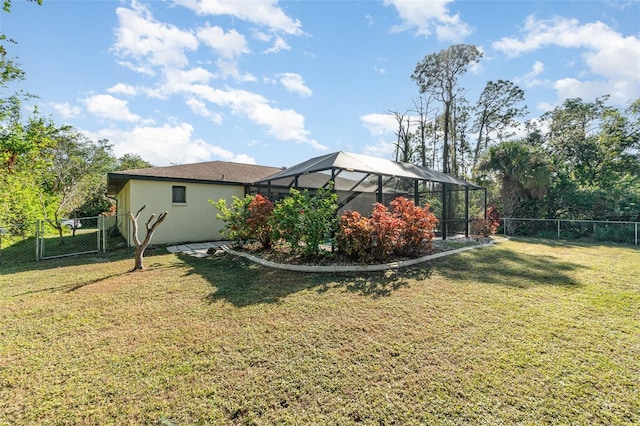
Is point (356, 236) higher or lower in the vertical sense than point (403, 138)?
lower

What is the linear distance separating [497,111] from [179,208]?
26584 mm

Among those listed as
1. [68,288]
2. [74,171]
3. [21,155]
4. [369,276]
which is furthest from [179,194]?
[74,171]

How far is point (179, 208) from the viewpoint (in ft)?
34.4

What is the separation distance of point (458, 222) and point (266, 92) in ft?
33.0

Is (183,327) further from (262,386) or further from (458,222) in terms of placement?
(458,222)

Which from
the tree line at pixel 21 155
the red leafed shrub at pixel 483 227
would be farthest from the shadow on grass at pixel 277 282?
the tree line at pixel 21 155

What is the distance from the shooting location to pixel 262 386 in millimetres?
2391

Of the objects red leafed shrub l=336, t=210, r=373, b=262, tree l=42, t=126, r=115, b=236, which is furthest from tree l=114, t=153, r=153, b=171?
red leafed shrub l=336, t=210, r=373, b=262

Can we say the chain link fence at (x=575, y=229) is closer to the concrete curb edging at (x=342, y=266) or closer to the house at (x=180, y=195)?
the concrete curb edging at (x=342, y=266)

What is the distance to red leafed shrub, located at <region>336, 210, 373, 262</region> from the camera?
6.15 m

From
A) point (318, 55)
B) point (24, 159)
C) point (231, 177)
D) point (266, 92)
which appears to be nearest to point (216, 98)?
point (266, 92)

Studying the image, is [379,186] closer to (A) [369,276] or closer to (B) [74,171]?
(A) [369,276]

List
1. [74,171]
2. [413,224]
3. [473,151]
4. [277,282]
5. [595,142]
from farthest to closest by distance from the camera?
1. [473,151]
2. [74,171]
3. [595,142]
4. [413,224]
5. [277,282]

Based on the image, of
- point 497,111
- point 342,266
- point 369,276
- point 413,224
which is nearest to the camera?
point 369,276
